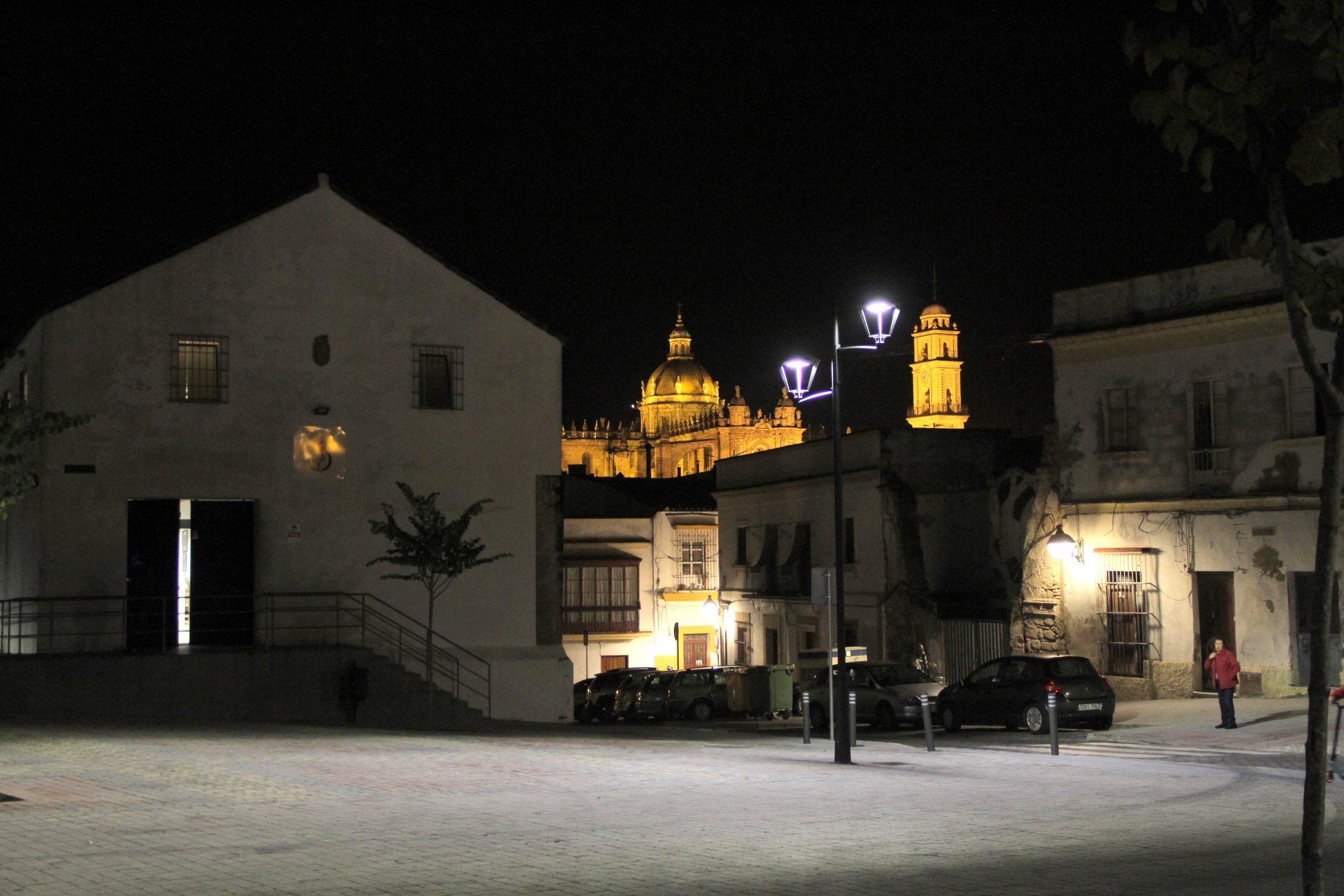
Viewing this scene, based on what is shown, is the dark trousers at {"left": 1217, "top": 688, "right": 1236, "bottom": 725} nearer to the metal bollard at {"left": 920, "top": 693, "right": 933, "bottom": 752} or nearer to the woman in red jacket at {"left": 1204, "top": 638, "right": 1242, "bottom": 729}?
the woman in red jacket at {"left": 1204, "top": 638, "right": 1242, "bottom": 729}

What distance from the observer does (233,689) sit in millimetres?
23766

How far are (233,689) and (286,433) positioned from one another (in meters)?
→ 5.46

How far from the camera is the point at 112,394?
26.0 meters

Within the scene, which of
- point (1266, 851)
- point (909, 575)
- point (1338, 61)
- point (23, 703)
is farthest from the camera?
point (909, 575)

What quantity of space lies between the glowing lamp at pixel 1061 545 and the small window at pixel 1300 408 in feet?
17.6

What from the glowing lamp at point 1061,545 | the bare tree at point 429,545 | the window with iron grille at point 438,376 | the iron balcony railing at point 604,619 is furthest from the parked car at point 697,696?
the iron balcony railing at point 604,619

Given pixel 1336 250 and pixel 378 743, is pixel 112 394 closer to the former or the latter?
pixel 378 743

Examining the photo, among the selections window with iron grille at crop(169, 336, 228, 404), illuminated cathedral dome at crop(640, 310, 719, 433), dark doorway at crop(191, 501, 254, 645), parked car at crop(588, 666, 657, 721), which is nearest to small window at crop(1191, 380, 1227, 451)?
parked car at crop(588, 666, 657, 721)

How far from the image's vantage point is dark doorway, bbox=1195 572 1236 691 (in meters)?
27.8

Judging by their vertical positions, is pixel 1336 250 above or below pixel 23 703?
above

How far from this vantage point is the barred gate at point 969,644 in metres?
34.1

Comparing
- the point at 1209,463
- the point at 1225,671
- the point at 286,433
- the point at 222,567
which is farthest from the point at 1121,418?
the point at 222,567

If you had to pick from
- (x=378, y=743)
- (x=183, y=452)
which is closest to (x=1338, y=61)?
(x=378, y=743)

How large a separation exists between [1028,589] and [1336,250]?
10129 mm
